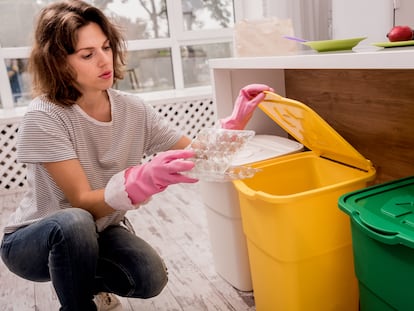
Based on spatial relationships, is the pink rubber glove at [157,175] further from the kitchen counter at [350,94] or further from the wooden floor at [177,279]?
the wooden floor at [177,279]

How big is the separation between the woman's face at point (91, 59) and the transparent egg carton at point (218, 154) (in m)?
0.29

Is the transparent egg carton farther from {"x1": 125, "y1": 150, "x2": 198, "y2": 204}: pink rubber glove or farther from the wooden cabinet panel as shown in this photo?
the wooden cabinet panel

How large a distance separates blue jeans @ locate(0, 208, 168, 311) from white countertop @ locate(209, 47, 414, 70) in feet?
1.96

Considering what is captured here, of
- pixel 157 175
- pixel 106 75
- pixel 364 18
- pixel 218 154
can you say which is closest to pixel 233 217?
pixel 218 154

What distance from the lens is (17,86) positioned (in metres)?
2.95

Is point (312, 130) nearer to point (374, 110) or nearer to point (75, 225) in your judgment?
point (374, 110)

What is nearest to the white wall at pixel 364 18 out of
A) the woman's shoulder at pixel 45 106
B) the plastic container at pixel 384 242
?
the plastic container at pixel 384 242

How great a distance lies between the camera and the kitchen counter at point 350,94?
3.26 feet

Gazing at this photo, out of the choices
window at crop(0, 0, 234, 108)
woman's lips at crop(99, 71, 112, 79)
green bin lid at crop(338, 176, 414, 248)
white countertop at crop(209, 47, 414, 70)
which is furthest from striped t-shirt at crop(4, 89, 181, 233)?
window at crop(0, 0, 234, 108)

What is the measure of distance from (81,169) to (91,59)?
0.92ft

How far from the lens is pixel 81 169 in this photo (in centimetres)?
97

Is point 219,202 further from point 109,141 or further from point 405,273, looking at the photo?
point 405,273

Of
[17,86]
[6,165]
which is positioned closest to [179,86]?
[17,86]

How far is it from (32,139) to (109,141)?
8.0 inches
